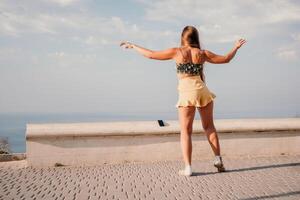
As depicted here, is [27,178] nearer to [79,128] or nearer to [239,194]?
[79,128]

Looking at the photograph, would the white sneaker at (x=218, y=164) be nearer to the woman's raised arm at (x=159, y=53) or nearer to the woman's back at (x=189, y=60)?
the woman's back at (x=189, y=60)

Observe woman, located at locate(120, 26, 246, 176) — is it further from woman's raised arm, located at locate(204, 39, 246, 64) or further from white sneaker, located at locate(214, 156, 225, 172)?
white sneaker, located at locate(214, 156, 225, 172)

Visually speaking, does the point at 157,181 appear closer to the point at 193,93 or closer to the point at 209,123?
the point at 209,123

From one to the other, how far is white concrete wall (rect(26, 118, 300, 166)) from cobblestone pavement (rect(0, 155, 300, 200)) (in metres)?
0.15

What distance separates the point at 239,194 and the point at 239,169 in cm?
150

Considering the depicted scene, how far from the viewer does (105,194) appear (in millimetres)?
5047

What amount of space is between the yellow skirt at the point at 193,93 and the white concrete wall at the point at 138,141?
47.4 inches

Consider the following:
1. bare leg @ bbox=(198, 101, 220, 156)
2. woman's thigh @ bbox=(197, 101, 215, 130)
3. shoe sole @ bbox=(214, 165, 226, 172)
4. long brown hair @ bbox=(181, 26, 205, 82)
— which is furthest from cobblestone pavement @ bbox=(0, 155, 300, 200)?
long brown hair @ bbox=(181, 26, 205, 82)

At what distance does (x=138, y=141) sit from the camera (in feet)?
23.2

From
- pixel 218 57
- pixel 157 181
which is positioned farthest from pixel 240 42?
pixel 157 181

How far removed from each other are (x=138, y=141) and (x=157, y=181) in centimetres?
148

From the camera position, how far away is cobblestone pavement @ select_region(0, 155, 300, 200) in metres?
5.00

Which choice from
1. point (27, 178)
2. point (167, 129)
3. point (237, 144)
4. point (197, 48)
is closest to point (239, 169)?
point (237, 144)

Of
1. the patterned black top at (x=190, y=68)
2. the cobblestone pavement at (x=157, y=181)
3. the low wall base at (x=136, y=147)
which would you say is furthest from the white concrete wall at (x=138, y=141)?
the patterned black top at (x=190, y=68)
